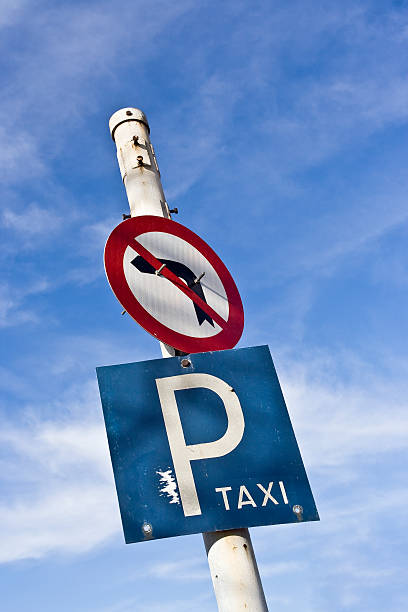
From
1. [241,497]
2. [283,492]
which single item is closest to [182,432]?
[241,497]

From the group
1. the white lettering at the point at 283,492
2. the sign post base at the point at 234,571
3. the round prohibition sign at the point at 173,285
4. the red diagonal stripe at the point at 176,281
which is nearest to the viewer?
the sign post base at the point at 234,571

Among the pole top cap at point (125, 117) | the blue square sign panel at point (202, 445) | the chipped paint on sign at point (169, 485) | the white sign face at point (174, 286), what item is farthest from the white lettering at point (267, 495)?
the pole top cap at point (125, 117)

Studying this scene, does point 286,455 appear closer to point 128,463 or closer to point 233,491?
point 233,491

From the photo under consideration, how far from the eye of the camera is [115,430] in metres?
2.88

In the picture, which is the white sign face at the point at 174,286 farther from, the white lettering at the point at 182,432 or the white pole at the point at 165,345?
the white lettering at the point at 182,432

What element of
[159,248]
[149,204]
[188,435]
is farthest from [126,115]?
[188,435]

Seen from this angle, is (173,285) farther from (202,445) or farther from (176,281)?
(202,445)

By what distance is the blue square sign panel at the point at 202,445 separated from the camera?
8.85ft

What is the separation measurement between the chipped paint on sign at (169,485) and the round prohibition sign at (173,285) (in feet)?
2.36

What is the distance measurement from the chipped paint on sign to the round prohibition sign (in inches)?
28.3

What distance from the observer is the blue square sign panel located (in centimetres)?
270

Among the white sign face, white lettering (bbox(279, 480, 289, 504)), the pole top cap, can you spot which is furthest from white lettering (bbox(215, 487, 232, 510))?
the pole top cap

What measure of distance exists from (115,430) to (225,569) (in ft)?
2.55

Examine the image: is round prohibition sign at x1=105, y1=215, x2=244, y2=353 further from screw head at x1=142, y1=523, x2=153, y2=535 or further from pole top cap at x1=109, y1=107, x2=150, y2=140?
pole top cap at x1=109, y1=107, x2=150, y2=140
